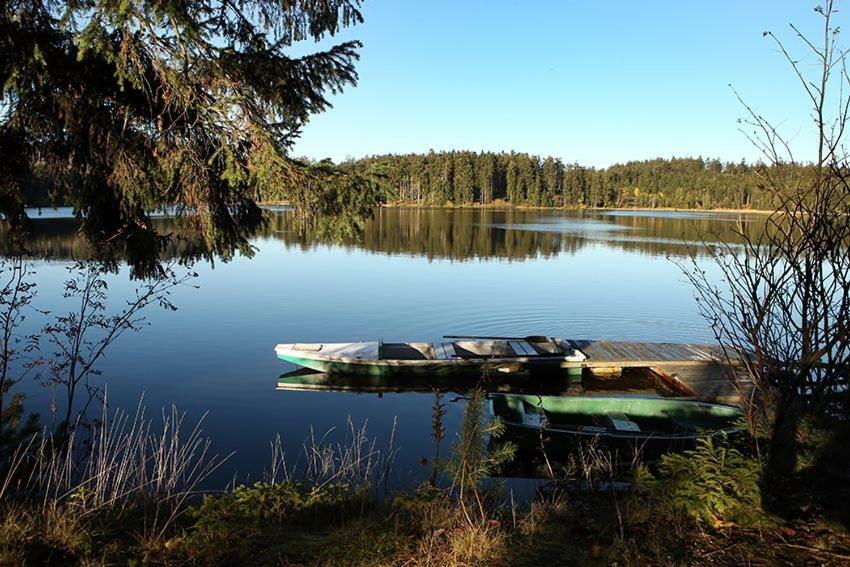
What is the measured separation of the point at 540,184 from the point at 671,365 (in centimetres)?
12550

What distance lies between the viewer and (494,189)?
137 metres

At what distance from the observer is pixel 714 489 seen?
14.2 ft

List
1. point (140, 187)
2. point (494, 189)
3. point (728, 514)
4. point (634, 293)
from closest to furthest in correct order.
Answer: point (728, 514), point (140, 187), point (634, 293), point (494, 189)

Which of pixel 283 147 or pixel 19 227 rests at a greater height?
Answer: pixel 283 147

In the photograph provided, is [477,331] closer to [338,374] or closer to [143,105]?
[338,374]

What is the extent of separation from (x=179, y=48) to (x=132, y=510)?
384 cm

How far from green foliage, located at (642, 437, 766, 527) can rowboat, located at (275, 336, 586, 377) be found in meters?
9.12

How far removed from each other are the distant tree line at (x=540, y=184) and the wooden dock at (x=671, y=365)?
340 ft

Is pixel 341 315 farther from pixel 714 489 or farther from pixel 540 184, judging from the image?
pixel 540 184

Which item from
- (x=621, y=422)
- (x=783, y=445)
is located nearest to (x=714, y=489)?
(x=783, y=445)

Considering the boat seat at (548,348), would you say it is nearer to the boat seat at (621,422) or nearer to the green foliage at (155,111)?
the boat seat at (621,422)

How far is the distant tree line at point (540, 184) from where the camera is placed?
128 meters

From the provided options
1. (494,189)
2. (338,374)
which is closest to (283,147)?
(338,374)

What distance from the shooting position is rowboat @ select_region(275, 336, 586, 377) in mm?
14125
